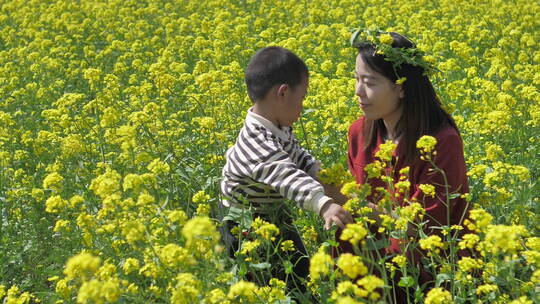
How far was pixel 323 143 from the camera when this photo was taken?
13.3 feet

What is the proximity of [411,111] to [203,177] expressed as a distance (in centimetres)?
121

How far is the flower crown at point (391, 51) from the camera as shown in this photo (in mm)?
3080

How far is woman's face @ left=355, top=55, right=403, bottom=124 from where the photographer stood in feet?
10.3

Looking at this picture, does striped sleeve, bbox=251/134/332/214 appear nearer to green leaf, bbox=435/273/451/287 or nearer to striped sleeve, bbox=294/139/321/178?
striped sleeve, bbox=294/139/321/178

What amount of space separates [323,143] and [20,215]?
5.65 ft

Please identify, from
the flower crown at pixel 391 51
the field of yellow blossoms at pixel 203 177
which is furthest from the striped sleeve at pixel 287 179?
the flower crown at pixel 391 51

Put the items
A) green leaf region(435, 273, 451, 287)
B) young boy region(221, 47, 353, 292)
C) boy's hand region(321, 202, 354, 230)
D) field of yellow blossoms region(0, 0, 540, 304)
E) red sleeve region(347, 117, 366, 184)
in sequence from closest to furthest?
field of yellow blossoms region(0, 0, 540, 304) → green leaf region(435, 273, 451, 287) → boy's hand region(321, 202, 354, 230) → young boy region(221, 47, 353, 292) → red sleeve region(347, 117, 366, 184)

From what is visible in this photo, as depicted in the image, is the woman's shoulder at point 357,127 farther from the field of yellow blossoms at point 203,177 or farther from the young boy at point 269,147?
the young boy at point 269,147

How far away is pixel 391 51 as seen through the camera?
309 cm

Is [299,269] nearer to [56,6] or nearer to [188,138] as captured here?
[188,138]

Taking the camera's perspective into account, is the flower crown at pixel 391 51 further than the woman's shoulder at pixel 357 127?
No

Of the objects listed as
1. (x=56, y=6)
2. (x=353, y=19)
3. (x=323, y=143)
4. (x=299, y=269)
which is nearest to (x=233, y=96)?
(x=323, y=143)

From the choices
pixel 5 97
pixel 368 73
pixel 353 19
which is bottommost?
pixel 5 97

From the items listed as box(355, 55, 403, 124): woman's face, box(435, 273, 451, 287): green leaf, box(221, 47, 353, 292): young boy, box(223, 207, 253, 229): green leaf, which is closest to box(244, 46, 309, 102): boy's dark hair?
box(221, 47, 353, 292): young boy
